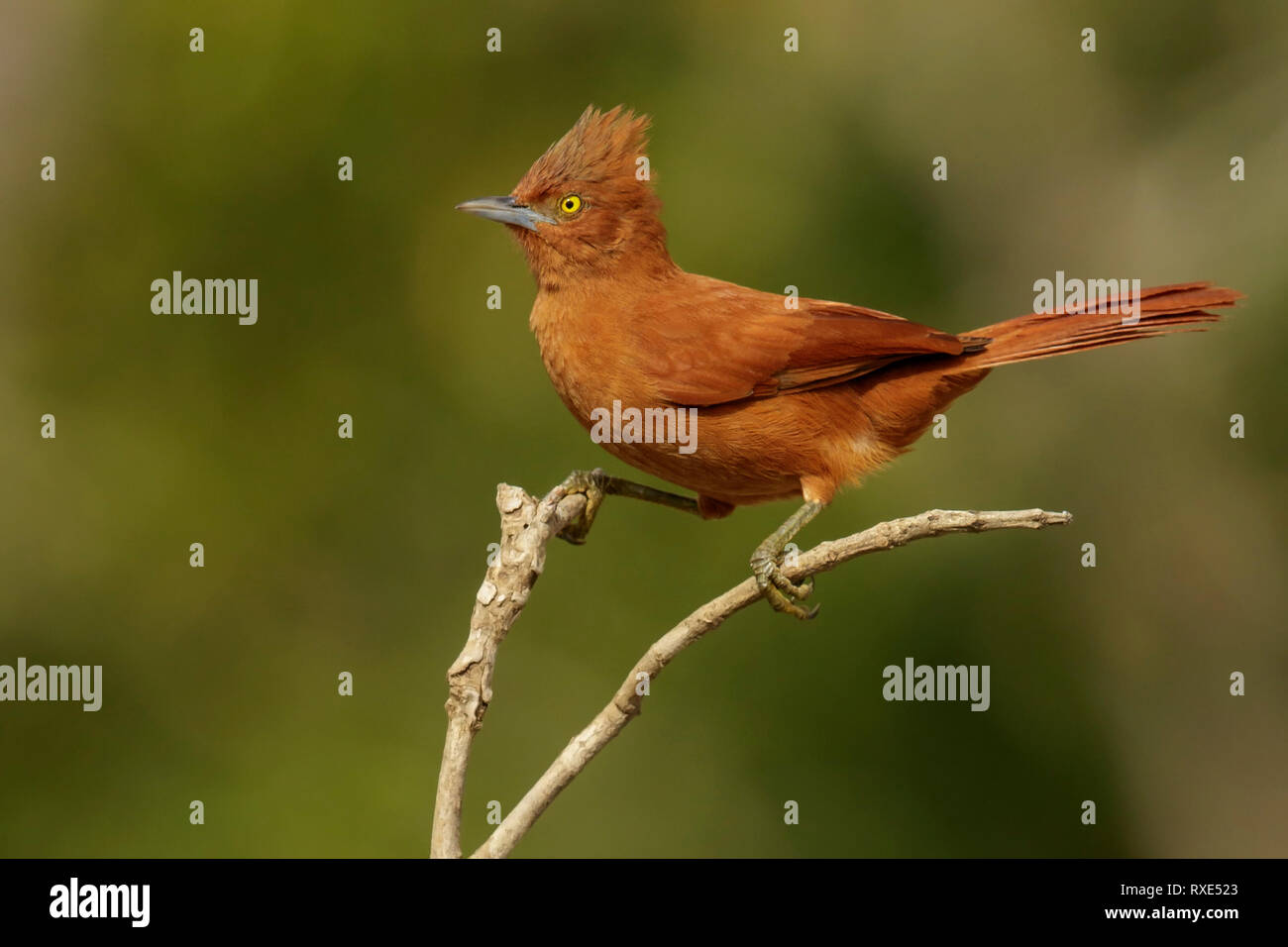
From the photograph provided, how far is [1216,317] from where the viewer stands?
15.4ft

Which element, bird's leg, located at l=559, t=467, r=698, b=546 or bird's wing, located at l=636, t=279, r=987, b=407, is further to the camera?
bird's wing, located at l=636, t=279, r=987, b=407

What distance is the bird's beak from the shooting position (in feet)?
16.5

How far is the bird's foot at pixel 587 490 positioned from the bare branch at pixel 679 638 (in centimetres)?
78

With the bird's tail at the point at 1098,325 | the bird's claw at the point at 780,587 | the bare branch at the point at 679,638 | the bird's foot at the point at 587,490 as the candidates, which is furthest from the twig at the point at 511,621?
the bird's tail at the point at 1098,325

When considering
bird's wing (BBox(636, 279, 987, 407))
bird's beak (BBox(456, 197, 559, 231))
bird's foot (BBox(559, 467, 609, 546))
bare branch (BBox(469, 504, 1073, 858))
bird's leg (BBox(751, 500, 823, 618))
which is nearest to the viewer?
bare branch (BBox(469, 504, 1073, 858))

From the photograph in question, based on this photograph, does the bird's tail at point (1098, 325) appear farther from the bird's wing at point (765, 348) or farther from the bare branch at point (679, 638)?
the bare branch at point (679, 638)

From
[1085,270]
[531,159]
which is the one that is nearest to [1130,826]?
[1085,270]

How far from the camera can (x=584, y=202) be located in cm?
509

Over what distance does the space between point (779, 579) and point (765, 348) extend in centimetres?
88

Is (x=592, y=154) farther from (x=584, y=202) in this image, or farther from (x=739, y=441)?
(x=739, y=441)

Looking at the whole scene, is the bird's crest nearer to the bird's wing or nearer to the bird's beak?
the bird's beak

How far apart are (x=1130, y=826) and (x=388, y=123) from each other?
606 centimetres

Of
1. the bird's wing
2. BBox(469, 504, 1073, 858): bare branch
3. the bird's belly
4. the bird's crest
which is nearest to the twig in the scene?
BBox(469, 504, 1073, 858): bare branch

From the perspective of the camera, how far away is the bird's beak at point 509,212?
5039 mm
